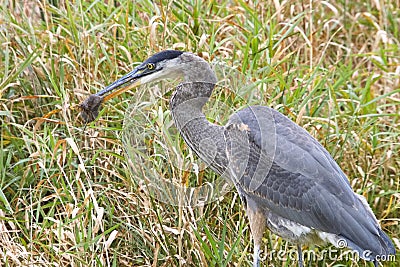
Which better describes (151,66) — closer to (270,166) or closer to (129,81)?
(129,81)

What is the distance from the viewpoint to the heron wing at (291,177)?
143 inches

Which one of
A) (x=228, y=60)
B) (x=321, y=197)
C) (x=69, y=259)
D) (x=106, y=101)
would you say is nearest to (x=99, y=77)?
(x=106, y=101)

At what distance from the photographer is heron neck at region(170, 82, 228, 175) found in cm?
390

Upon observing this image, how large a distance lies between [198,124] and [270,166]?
0.44 meters

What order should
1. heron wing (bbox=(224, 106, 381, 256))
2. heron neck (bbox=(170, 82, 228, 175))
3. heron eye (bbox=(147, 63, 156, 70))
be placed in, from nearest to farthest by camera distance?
heron wing (bbox=(224, 106, 381, 256)) < heron eye (bbox=(147, 63, 156, 70)) < heron neck (bbox=(170, 82, 228, 175))

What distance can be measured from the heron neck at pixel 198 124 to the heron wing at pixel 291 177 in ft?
0.28

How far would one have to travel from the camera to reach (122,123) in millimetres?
4340

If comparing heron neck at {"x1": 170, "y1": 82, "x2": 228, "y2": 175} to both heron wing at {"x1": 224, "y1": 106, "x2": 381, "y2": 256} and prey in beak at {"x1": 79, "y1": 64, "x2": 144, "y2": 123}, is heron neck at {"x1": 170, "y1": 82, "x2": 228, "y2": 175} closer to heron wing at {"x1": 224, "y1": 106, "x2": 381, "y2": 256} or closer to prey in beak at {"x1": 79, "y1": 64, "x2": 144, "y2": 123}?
heron wing at {"x1": 224, "y1": 106, "x2": 381, "y2": 256}

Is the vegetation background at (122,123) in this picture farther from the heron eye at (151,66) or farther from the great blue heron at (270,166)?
the heron eye at (151,66)

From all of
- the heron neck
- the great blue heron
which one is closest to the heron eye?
the great blue heron

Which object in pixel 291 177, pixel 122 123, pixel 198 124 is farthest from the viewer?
pixel 122 123

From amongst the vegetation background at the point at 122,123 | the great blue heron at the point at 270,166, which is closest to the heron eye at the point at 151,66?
the great blue heron at the point at 270,166

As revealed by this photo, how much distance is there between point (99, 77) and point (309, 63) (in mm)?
1377

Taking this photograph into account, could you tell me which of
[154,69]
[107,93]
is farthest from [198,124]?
[107,93]
